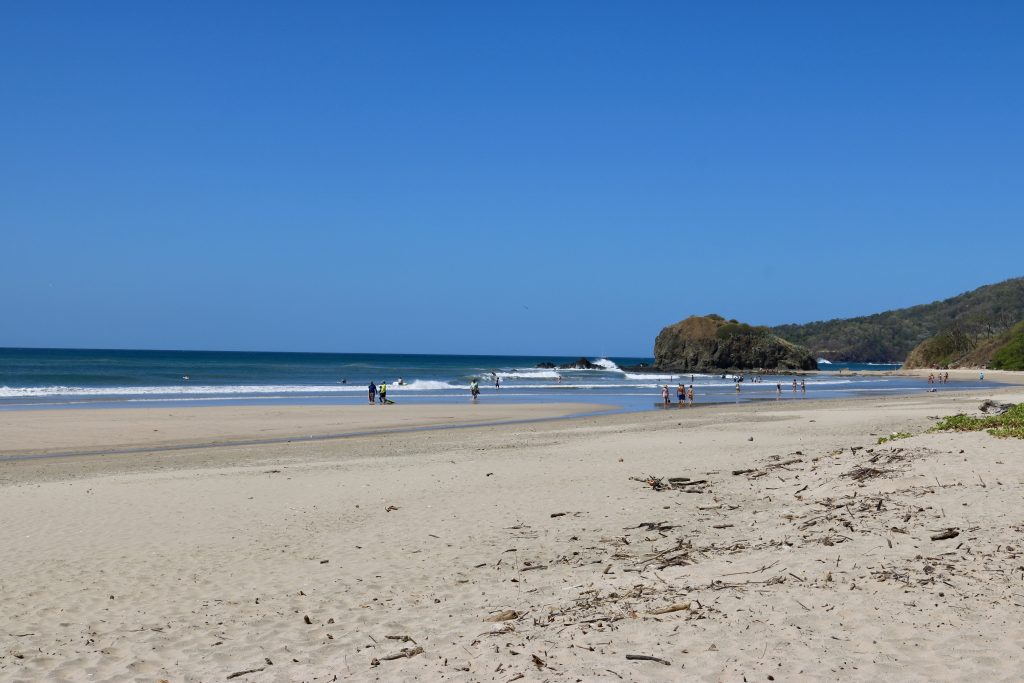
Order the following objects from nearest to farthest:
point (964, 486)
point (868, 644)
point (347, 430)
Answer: point (868, 644), point (964, 486), point (347, 430)

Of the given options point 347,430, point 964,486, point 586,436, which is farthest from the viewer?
point 347,430

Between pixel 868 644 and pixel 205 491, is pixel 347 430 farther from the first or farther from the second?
pixel 868 644

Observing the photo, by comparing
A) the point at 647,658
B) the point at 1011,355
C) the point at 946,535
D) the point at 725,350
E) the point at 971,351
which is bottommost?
the point at 647,658

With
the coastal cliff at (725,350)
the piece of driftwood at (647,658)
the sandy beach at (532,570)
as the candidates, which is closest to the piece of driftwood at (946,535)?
the sandy beach at (532,570)

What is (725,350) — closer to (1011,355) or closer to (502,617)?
(1011,355)

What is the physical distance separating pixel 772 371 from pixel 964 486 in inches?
4135

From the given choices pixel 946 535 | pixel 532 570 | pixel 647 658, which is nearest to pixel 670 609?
pixel 647 658

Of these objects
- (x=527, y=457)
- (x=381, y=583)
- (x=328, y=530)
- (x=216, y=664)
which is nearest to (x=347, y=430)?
(x=527, y=457)

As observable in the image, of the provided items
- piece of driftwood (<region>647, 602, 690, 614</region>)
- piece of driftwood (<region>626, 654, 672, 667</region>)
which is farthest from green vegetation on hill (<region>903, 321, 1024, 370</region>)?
piece of driftwood (<region>626, 654, 672, 667</region>)

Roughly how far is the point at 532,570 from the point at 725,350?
4515 inches

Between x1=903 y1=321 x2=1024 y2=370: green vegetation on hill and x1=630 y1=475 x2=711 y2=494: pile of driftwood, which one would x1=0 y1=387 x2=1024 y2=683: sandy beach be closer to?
x1=630 y1=475 x2=711 y2=494: pile of driftwood

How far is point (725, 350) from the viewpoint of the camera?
11881 cm

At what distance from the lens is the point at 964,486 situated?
959cm

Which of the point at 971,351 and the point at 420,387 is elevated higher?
the point at 971,351
